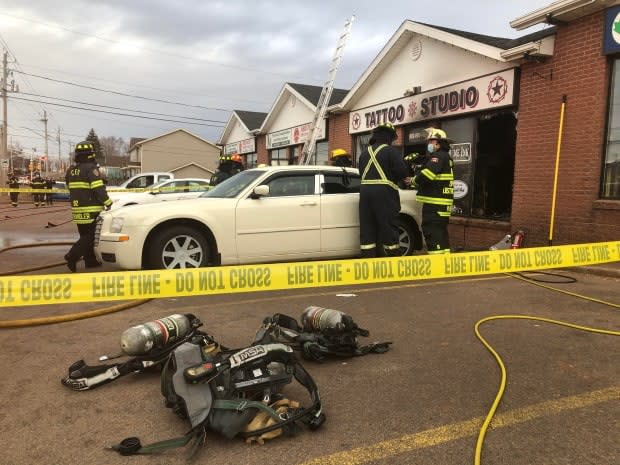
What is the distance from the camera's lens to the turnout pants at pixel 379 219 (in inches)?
247

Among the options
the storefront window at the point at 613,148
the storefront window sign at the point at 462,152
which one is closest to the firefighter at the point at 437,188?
the storefront window at the point at 613,148

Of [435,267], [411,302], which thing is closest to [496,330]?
[435,267]

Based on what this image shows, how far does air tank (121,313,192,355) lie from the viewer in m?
3.13

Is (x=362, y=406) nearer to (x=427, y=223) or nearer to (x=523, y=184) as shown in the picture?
(x=427, y=223)

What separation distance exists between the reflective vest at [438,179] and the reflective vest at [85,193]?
447 centimetres

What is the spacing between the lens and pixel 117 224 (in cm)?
584

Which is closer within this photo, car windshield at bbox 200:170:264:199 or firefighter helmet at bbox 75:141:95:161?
car windshield at bbox 200:170:264:199

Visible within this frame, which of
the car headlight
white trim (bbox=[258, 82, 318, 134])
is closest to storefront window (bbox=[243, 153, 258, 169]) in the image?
white trim (bbox=[258, 82, 318, 134])

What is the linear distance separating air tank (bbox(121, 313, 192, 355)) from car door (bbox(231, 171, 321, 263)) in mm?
2781

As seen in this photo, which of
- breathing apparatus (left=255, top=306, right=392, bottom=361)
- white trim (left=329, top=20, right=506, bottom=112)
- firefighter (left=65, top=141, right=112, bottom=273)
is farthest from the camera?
white trim (left=329, top=20, right=506, bottom=112)

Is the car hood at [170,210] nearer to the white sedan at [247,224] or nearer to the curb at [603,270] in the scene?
the white sedan at [247,224]

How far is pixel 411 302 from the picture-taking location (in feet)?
17.1

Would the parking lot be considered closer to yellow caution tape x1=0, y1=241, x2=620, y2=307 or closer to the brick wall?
yellow caution tape x1=0, y1=241, x2=620, y2=307

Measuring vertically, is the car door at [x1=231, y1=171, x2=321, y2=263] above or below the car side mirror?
below
